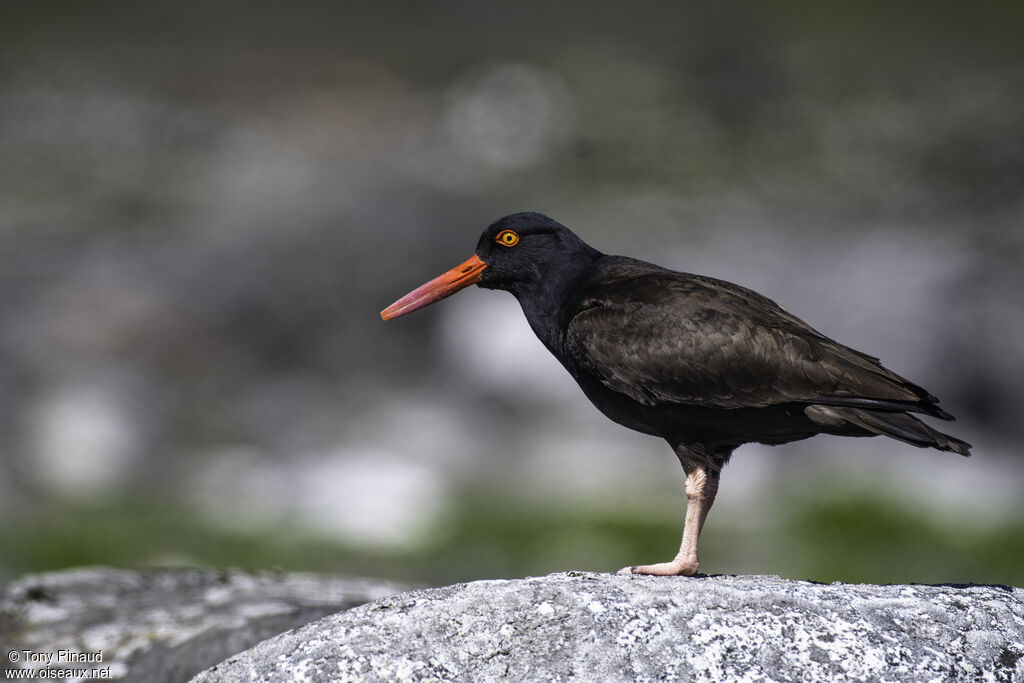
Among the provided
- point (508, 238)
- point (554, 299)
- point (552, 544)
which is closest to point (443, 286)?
point (508, 238)

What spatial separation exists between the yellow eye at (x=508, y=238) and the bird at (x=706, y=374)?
0.35 m

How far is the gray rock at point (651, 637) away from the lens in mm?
4465

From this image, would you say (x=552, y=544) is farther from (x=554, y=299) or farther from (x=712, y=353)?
(x=712, y=353)

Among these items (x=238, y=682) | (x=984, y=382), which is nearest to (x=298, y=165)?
(x=984, y=382)

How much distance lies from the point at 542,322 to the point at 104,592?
12.1ft

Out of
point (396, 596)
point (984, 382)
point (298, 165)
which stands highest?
point (298, 165)

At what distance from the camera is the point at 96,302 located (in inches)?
642

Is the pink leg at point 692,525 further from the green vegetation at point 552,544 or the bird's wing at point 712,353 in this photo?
the green vegetation at point 552,544

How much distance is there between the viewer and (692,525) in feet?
18.4

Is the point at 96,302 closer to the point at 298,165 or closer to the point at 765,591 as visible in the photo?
the point at 298,165

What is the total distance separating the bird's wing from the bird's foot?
0.74 meters

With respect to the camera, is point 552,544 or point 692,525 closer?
point 692,525

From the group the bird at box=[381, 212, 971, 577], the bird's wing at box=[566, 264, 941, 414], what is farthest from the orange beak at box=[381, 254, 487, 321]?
the bird's wing at box=[566, 264, 941, 414]

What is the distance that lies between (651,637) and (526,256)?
2.38 m
